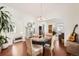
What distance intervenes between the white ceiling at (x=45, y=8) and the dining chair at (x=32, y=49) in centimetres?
45

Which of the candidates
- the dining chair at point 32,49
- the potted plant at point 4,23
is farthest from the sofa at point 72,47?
the potted plant at point 4,23

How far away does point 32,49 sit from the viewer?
2.63m

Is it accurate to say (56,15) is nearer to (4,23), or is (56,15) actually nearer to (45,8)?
(45,8)

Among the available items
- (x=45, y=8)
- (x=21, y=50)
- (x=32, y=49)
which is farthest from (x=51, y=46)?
(x=45, y=8)

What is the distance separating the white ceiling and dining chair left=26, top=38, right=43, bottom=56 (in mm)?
454

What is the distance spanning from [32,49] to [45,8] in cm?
70

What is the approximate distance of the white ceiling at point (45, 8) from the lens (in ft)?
8.48

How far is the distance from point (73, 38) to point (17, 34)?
0.89 m

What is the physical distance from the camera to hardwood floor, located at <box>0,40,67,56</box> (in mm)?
2588

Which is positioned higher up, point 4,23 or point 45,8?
point 45,8

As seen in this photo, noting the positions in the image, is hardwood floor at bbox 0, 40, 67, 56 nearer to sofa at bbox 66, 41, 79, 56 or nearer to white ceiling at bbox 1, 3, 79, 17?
sofa at bbox 66, 41, 79, 56

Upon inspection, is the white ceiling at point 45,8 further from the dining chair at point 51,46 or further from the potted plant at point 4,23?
the dining chair at point 51,46

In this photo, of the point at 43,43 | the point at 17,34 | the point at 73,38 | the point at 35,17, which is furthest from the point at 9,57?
the point at 73,38

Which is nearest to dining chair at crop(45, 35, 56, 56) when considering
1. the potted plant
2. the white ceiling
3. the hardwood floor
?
the hardwood floor
